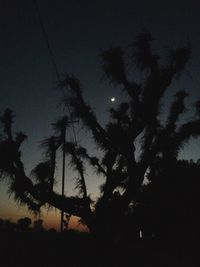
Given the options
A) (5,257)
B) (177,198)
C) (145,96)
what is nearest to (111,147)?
(145,96)

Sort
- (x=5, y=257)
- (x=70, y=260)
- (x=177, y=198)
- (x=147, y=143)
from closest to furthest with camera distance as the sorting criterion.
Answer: (x=5, y=257) → (x=70, y=260) → (x=147, y=143) → (x=177, y=198)

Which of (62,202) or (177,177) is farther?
(177,177)

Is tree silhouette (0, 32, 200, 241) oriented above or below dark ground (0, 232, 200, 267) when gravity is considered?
above

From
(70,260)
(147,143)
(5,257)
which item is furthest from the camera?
(147,143)

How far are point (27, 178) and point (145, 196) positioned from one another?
15.7 meters

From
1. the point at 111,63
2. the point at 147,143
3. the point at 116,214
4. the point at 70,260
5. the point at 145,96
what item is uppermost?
the point at 111,63

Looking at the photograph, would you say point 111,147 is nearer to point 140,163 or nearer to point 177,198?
point 140,163

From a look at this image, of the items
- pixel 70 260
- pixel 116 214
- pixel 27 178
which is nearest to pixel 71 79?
pixel 27 178

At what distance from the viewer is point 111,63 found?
43.9 ft

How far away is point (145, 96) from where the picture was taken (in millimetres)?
13445

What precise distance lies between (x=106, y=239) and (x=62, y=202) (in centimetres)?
222

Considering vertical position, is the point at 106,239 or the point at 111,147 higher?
the point at 111,147

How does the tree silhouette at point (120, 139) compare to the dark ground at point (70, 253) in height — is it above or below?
above

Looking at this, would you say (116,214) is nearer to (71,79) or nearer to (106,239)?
(106,239)
